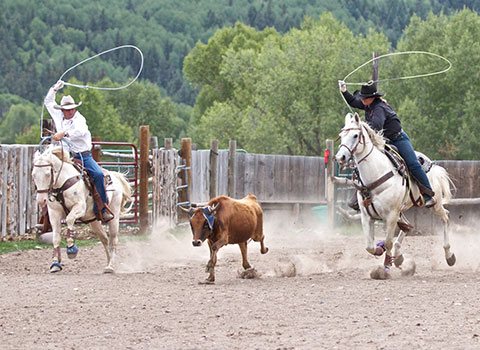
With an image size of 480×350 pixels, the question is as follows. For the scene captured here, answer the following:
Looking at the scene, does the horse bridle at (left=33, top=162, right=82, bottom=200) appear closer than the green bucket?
Yes

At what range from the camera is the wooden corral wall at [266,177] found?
28422 millimetres

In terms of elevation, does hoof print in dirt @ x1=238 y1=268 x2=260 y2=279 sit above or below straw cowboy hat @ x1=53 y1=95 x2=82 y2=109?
below

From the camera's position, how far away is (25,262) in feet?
61.0

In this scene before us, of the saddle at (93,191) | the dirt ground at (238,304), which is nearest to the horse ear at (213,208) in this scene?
the dirt ground at (238,304)

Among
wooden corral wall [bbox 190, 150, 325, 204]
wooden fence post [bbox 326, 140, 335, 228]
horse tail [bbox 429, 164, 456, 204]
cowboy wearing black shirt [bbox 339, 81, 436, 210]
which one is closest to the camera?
cowboy wearing black shirt [bbox 339, 81, 436, 210]

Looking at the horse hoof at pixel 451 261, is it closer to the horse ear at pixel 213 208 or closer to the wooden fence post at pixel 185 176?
the horse ear at pixel 213 208

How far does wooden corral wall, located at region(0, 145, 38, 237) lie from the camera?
22.1m

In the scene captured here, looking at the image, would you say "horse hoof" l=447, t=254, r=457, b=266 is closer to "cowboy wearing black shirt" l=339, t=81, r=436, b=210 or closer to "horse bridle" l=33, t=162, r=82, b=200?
"cowboy wearing black shirt" l=339, t=81, r=436, b=210

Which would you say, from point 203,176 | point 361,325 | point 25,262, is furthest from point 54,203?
point 203,176

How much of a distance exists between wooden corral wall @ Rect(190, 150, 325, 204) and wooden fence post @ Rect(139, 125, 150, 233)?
2818 millimetres

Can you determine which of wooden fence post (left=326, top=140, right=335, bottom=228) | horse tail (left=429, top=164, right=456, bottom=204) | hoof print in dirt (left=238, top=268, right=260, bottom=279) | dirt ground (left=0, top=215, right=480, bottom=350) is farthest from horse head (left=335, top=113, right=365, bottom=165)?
wooden fence post (left=326, top=140, right=335, bottom=228)

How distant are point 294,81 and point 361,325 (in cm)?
5646

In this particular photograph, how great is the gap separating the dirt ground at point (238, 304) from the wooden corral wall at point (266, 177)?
8.72m

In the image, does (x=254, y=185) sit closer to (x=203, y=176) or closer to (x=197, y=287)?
(x=203, y=176)
